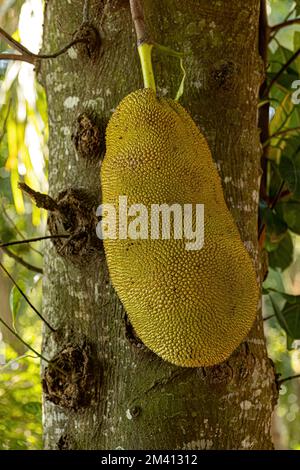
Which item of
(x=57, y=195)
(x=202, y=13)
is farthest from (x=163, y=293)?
(x=202, y=13)

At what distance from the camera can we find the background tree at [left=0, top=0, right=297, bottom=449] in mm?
732

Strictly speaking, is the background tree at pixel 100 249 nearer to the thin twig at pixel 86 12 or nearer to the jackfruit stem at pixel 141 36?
the thin twig at pixel 86 12

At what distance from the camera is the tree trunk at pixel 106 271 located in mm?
731

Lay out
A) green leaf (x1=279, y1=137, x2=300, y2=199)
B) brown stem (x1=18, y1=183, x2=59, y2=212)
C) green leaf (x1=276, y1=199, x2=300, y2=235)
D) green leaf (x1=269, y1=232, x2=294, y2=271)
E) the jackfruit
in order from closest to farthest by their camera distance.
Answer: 1. the jackfruit
2. brown stem (x1=18, y1=183, x2=59, y2=212)
3. green leaf (x1=279, y1=137, x2=300, y2=199)
4. green leaf (x1=276, y1=199, x2=300, y2=235)
5. green leaf (x1=269, y1=232, x2=294, y2=271)

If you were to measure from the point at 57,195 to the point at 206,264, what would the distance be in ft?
0.85

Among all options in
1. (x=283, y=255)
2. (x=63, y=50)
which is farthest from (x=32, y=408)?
(x=63, y=50)

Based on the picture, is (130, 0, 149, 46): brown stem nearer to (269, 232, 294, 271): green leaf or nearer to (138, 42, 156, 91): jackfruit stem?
(138, 42, 156, 91): jackfruit stem

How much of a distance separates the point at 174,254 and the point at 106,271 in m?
0.15

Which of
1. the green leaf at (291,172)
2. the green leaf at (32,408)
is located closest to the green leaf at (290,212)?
the green leaf at (291,172)

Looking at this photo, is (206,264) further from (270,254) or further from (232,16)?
(270,254)

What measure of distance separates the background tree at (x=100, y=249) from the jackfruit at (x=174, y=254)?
74mm

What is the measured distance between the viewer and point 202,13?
0.82 meters

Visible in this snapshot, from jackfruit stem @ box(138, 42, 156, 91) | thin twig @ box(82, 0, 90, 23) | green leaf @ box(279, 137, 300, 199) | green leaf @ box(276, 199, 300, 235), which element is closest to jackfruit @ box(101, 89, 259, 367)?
jackfruit stem @ box(138, 42, 156, 91)

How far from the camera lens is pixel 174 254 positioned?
63cm
